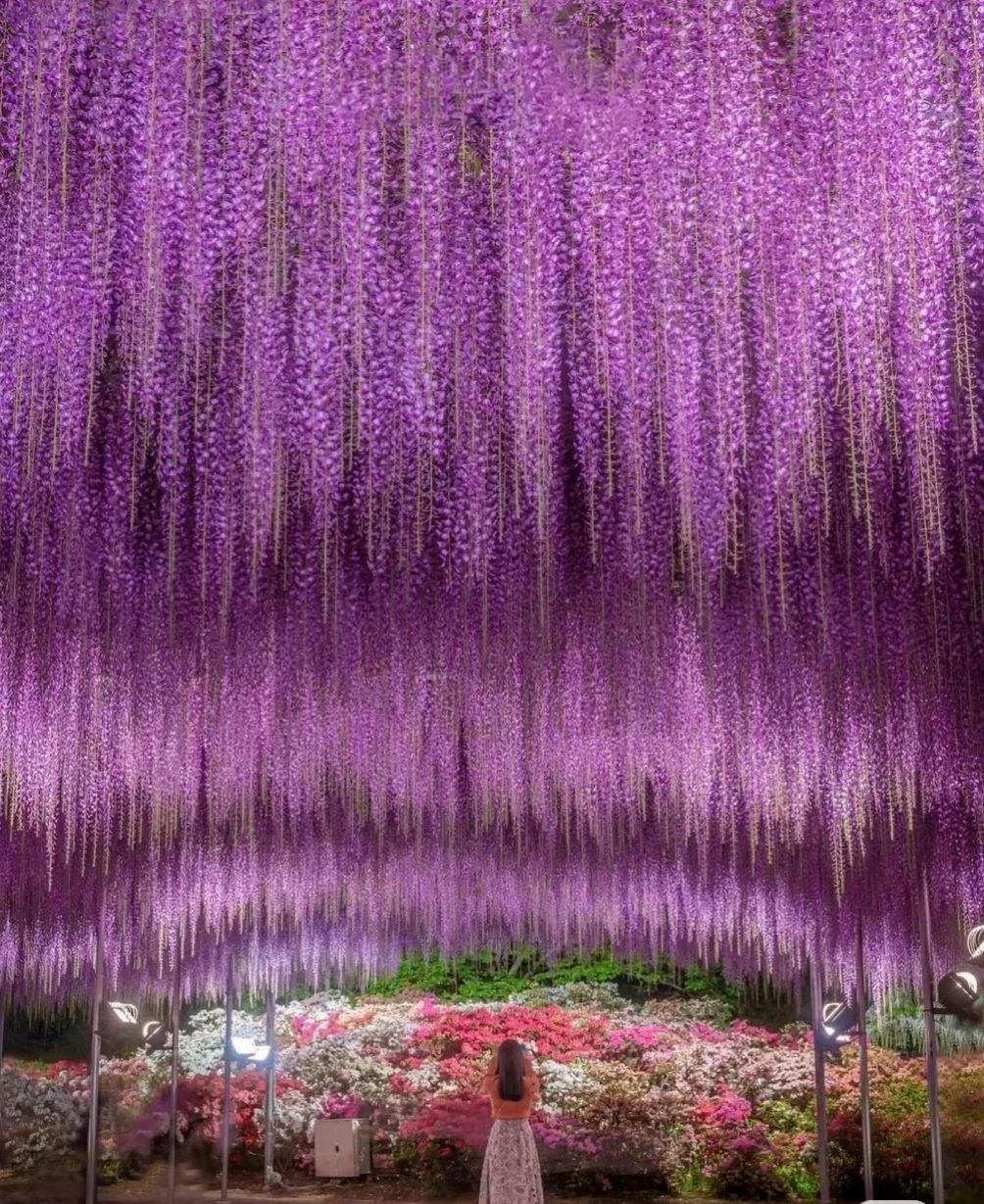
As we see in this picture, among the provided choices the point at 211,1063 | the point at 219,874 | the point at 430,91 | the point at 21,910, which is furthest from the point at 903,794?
the point at 211,1063

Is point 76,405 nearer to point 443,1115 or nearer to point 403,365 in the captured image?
point 403,365

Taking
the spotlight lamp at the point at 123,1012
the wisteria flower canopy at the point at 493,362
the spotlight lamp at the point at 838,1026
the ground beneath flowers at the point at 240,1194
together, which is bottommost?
the ground beneath flowers at the point at 240,1194

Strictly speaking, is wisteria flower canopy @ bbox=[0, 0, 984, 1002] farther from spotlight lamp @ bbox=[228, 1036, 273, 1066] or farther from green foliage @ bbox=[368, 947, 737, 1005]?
green foliage @ bbox=[368, 947, 737, 1005]

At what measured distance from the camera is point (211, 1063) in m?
12.2

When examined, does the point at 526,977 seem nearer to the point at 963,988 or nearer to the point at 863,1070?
the point at 863,1070

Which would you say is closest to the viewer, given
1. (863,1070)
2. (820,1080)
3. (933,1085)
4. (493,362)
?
(493,362)

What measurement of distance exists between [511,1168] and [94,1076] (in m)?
3.47

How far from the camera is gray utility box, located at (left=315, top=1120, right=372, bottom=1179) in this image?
11391mm

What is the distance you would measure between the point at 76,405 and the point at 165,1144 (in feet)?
30.5

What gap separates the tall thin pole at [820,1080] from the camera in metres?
9.90

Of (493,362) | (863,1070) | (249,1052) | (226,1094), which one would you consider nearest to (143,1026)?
(226,1094)

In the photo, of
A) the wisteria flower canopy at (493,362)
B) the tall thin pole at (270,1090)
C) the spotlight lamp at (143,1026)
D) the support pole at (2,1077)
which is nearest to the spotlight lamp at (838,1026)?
the tall thin pole at (270,1090)

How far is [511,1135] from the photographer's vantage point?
768cm

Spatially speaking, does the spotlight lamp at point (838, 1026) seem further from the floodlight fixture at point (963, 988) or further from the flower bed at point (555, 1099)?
the floodlight fixture at point (963, 988)
